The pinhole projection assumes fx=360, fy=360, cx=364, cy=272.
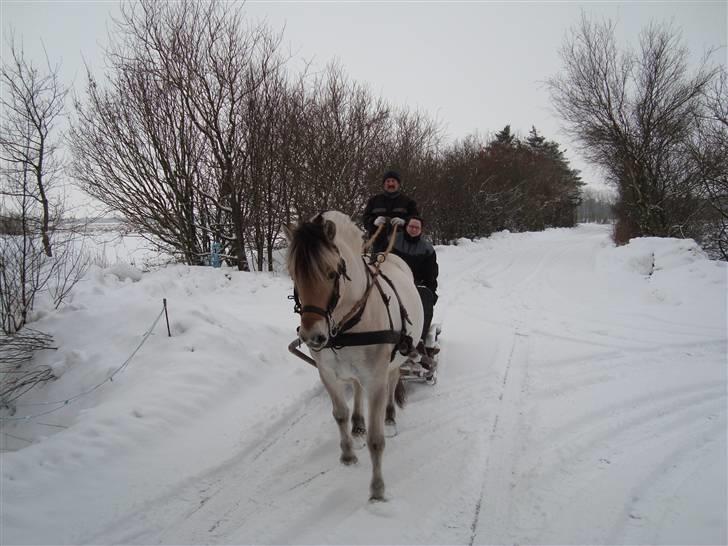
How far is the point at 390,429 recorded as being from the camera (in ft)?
10.5

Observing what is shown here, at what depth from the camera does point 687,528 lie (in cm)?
212

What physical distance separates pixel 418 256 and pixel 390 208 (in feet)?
2.12

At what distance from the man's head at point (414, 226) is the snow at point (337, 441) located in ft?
5.67

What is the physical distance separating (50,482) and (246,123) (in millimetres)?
7809

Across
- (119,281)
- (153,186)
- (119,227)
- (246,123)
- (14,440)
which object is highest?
(246,123)

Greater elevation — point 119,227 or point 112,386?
point 119,227

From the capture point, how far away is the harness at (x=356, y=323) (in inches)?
81.6

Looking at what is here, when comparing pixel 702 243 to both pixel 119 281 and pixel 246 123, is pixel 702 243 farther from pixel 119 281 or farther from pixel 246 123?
pixel 119 281

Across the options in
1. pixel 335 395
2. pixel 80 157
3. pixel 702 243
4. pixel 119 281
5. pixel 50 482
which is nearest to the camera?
pixel 50 482

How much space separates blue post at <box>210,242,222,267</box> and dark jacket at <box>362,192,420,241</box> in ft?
19.0

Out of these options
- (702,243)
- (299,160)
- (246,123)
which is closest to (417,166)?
(299,160)

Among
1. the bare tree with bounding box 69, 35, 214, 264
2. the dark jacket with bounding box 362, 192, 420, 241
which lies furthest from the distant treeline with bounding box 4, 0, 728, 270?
the dark jacket with bounding box 362, 192, 420, 241

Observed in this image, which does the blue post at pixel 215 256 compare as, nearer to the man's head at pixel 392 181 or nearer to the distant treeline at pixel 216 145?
the distant treeline at pixel 216 145

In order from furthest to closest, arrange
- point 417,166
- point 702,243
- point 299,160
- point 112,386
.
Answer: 1. point 417,166
2. point 702,243
3. point 299,160
4. point 112,386
